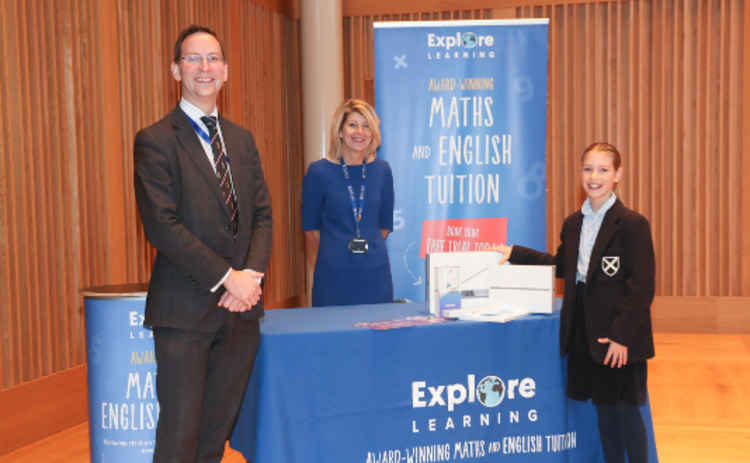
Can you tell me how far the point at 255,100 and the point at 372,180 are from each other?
3.36 metres

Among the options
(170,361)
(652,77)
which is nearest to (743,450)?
(170,361)

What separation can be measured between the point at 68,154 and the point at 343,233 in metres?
1.82

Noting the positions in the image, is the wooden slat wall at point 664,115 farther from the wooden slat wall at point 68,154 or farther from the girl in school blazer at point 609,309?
the girl in school blazer at point 609,309

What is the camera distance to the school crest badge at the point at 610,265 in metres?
2.47

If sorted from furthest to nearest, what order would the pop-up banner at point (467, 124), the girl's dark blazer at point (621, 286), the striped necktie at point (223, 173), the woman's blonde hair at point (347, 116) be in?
1. the pop-up banner at point (467, 124)
2. the woman's blonde hair at point (347, 116)
3. the girl's dark blazer at point (621, 286)
4. the striped necktie at point (223, 173)

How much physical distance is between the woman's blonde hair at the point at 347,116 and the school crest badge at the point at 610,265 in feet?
4.11

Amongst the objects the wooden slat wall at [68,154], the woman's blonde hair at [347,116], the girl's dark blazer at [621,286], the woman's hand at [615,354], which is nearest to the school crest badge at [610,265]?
the girl's dark blazer at [621,286]

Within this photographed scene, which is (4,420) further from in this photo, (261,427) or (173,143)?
(173,143)

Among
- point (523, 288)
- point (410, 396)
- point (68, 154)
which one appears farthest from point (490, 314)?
point (68, 154)

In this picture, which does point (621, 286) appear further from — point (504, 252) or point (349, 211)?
point (349, 211)

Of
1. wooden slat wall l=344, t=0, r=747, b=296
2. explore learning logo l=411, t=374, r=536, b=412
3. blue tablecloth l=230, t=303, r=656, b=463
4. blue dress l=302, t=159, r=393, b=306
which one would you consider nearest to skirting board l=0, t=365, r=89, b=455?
blue tablecloth l=230, t=303, r=656, b=463

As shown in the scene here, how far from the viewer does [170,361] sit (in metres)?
2.05

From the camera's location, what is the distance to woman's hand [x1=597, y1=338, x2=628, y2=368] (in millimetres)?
2422

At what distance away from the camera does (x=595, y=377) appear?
2.53 m
